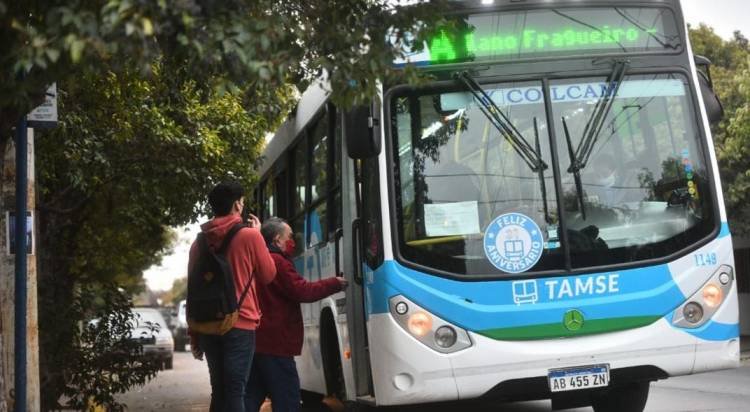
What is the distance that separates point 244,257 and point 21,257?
1.38 m

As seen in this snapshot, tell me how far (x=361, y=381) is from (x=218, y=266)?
178 cm

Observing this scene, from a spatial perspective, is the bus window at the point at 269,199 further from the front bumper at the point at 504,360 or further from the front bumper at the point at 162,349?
the front bumper at the point at 162,349

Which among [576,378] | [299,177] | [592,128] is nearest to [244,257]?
[576,378]

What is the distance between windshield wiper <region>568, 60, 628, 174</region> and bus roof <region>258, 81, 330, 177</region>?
197 centimetres

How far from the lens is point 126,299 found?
1241 cm

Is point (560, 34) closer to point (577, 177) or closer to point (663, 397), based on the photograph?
point (577, 177)

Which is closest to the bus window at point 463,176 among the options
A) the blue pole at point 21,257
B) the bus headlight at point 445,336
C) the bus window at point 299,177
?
the bus headlight at point 445,336

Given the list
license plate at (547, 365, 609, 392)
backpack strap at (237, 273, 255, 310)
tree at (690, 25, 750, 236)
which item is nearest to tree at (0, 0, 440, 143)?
backpack strap at (237, 273, 255, 310)

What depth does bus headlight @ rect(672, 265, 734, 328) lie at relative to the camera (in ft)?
25.0

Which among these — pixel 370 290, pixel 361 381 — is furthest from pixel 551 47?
pixel 361 381

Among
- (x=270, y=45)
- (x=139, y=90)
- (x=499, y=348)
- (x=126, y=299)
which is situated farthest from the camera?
(x=126, y=299)

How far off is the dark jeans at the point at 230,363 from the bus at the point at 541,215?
1009mm

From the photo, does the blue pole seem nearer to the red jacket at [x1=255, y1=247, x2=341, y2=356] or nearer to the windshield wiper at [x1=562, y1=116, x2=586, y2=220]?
the red jacket at [x1=255, y1=247, x2=341, y2=356]

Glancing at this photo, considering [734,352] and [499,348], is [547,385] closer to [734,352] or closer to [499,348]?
[499,348]
